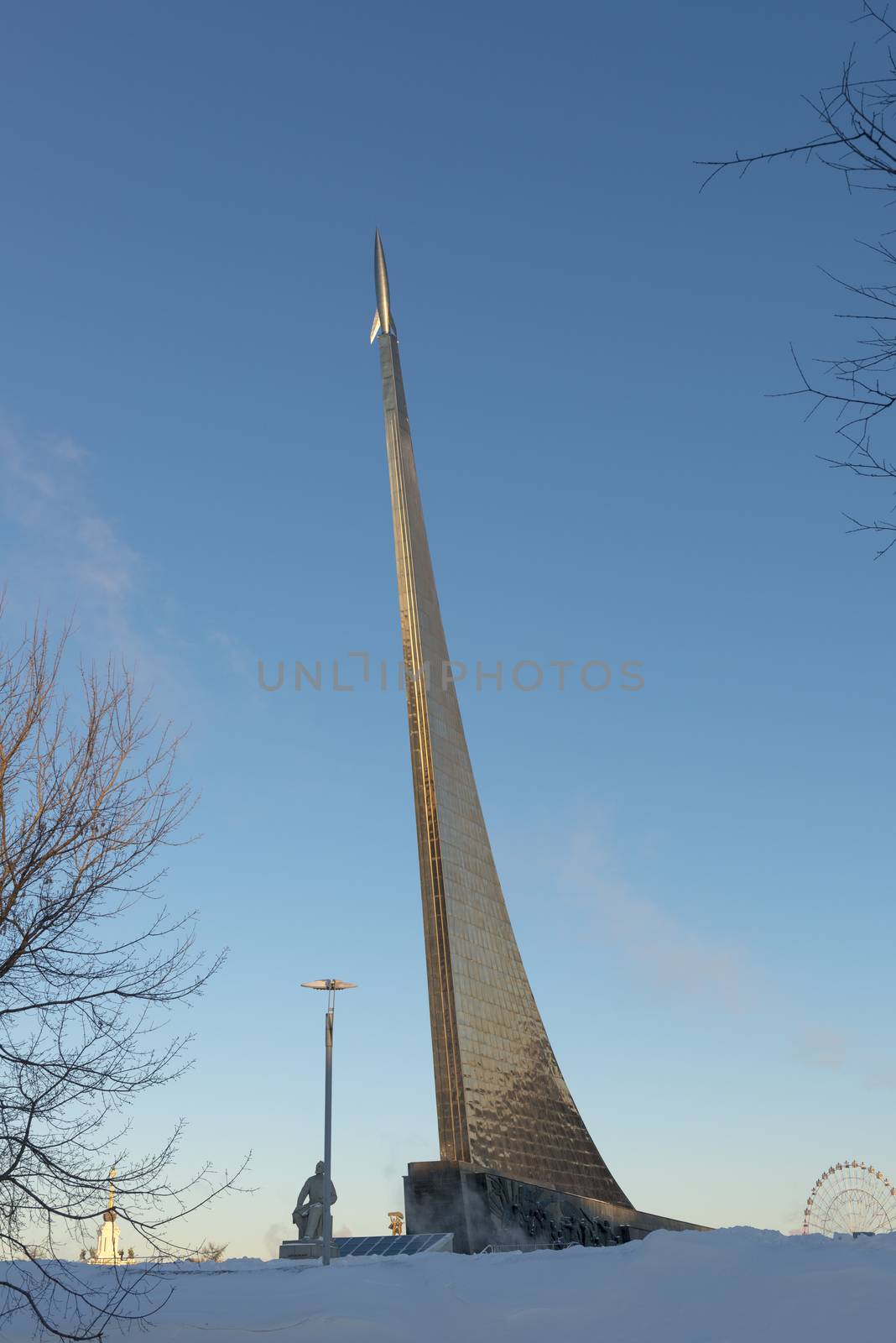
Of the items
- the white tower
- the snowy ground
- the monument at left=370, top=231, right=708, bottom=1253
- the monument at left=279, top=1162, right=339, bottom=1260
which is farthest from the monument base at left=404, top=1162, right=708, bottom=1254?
the snowy ground

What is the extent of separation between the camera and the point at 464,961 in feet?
85.1

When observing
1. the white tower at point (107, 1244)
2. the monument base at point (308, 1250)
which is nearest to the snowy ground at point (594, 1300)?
the white tower at point (107, 1244)

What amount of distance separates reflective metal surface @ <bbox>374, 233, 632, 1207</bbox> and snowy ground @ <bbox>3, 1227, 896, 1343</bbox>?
11132 mm

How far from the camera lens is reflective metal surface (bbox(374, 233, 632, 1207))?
967 inches

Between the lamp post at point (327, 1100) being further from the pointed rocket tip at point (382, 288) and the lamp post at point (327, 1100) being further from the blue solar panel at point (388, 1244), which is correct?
the pointed rocket tip at point (382, 288)

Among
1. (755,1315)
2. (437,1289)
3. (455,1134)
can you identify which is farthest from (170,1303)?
(455,1134)

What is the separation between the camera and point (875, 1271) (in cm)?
1001

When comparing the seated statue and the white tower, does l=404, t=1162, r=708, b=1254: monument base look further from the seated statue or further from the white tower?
the white tower

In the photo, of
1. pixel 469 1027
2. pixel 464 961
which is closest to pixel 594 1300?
pixel 469 1027

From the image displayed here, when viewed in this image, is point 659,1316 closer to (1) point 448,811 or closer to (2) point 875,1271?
(2) point 875,1271

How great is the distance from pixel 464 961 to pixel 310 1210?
7.88m

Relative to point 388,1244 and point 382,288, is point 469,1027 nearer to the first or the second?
point 388,1244

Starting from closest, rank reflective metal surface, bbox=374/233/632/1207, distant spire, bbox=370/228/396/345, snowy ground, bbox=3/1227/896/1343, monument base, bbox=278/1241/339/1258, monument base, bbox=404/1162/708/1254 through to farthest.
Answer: snowy ground, bbox=3/1227/896/1343
monument base, bbox=278/1241/339/1258
monument base, bbox=404/1162/708/1254
reflective metal surface, bbox=374/233/632/1207
distant spire, bbox=370/228/396/345

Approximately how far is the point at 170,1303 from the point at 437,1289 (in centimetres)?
275
